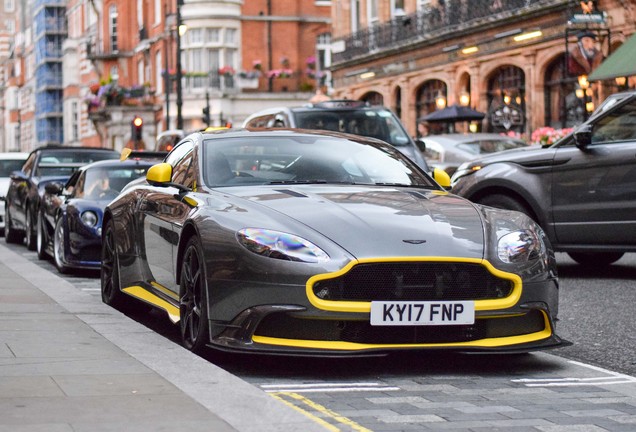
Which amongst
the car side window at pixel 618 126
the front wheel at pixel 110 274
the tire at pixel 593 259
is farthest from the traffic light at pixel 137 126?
the front wheel at pixel 110 274

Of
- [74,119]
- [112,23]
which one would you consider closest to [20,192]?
[112,23]

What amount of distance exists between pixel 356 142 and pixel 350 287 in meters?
2.43

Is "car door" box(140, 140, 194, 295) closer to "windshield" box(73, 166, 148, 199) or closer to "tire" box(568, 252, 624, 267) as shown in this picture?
"windshield" box(73, 166, 148, 199)

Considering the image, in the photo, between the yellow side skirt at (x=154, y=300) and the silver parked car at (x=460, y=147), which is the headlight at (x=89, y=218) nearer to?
the yellow side skirt at (x=154, y=300)

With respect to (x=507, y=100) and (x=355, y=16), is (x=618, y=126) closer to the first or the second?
(x=507, y=100)

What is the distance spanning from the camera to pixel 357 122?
21047mm

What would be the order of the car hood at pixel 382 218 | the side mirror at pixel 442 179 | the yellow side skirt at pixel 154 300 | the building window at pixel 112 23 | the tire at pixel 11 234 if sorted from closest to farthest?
1. the car hood at pixel 382 218
2. the yellow side skirt at pixel 154 300
3. the side mirror at pixel 442 179
4. the tire at pixel 11 234
5. the building window at pixel 112 23

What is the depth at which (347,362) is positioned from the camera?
785 centimetres

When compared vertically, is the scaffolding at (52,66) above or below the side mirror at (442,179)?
above

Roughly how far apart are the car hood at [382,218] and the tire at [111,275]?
2.30 metres

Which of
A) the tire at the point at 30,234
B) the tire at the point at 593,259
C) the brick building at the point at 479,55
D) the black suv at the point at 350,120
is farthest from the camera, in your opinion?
the brick building at the point at 479,55

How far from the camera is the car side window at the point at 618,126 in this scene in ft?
41.6

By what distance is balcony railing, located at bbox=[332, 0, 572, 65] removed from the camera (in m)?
35.8

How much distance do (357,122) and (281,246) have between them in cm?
1396
